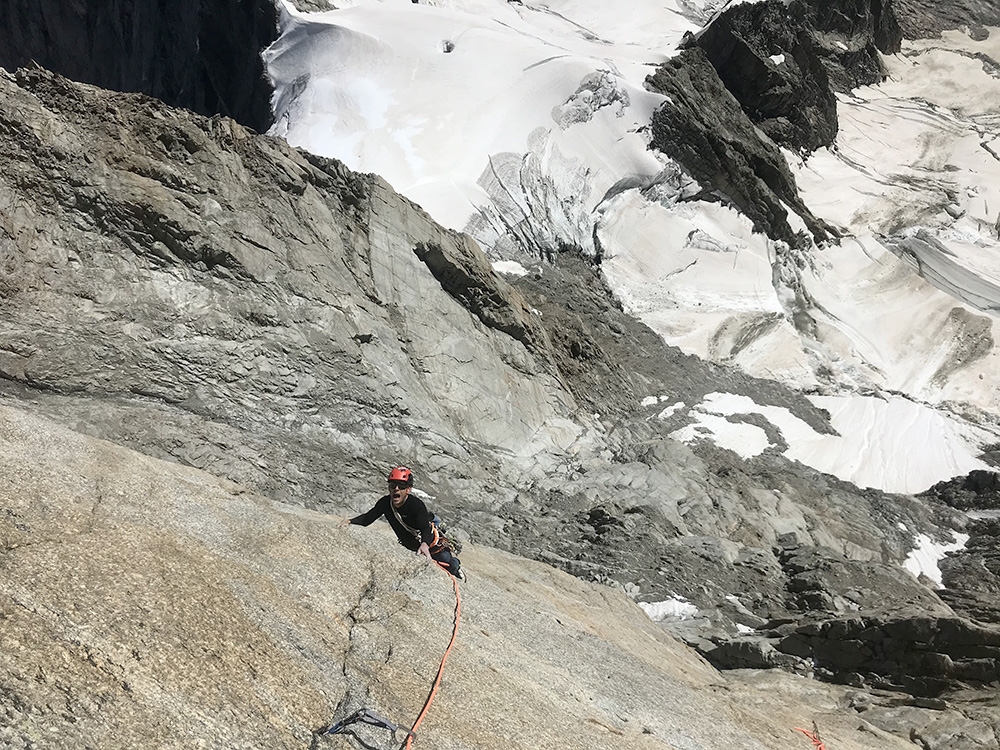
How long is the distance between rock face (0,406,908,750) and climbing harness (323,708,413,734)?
54 millimetres

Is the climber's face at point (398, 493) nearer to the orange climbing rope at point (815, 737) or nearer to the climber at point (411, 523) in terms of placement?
the climber at point (411, 523)

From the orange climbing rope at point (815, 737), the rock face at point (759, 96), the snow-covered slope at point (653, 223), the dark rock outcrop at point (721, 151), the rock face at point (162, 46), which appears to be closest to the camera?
the orange climbing rope at point (815, 737)

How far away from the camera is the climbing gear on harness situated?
3.74 m

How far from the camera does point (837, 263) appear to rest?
33.1m

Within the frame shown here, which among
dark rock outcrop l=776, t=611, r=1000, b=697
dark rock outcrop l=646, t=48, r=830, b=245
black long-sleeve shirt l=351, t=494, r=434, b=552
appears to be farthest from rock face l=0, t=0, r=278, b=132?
dark rock outcrop l=776, t=611, r=1000, b=697

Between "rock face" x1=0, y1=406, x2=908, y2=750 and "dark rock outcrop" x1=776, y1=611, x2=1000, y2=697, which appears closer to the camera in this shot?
"rock face" x1=0, y1=406, x2=908, y2=750

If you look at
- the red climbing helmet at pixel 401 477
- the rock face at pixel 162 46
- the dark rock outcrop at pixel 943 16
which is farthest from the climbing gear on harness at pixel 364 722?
the dark rock outcrop at pixel 943 16

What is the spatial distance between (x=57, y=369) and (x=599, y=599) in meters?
8.23

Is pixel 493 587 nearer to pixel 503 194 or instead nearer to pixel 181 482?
pixel 181 482

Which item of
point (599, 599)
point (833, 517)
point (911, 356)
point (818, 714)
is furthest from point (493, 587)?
point (911, 356)

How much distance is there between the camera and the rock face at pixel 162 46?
33219 millimetres

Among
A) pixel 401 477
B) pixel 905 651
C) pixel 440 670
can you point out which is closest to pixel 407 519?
pixel 401 477

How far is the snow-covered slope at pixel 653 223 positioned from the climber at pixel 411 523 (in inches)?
639

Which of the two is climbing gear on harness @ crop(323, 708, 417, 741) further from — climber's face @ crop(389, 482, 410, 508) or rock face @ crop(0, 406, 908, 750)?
climber's face @ crop(389, 482, 410, 508)
